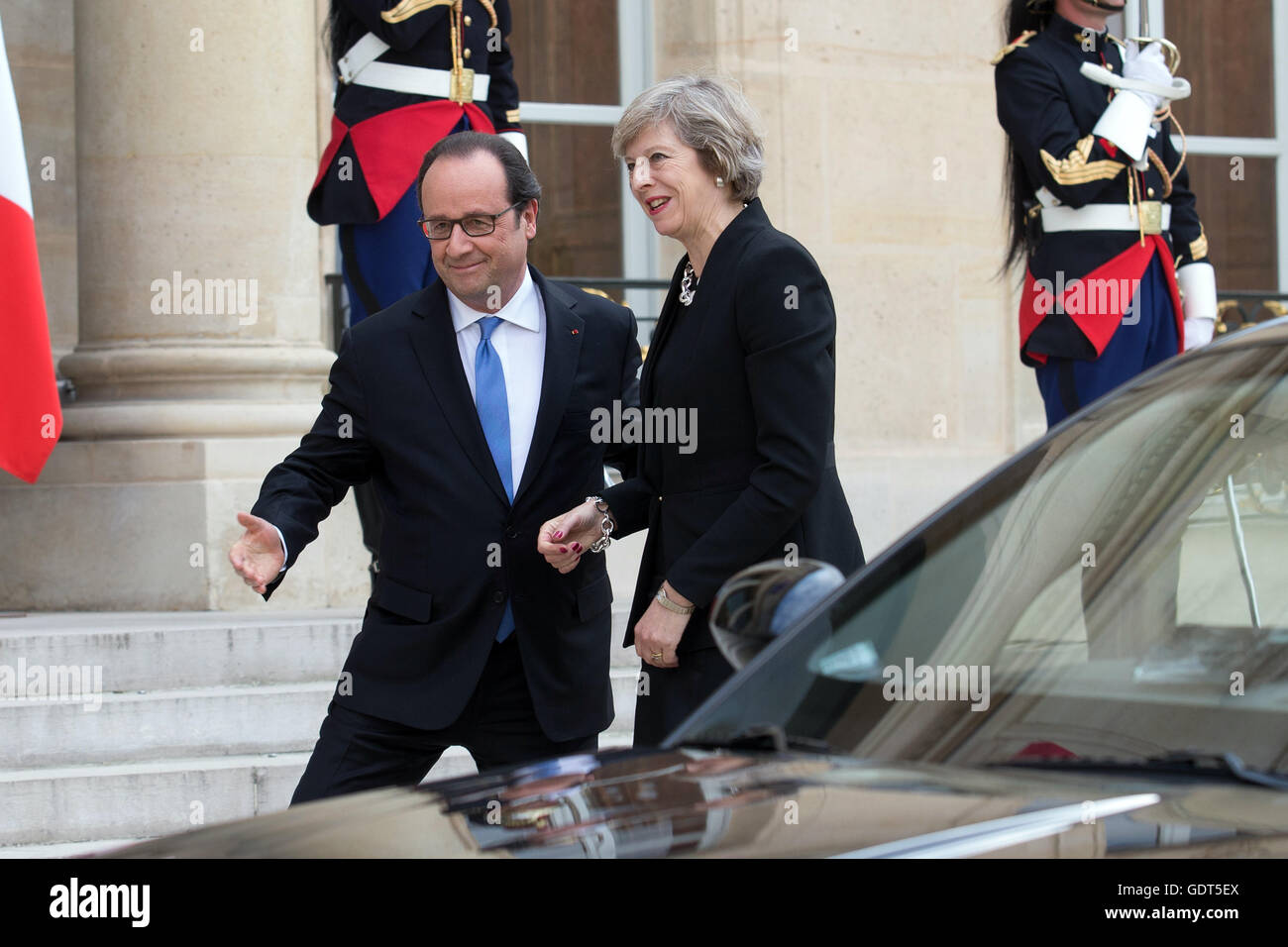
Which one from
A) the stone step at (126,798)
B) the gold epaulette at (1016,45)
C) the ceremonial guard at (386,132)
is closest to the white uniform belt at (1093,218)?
the gold epaulette at (1016,45)

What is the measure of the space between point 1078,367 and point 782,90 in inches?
117

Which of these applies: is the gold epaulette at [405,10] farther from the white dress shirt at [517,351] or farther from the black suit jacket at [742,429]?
the black suit jacket at [742,429]

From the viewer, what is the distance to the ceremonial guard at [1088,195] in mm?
5352

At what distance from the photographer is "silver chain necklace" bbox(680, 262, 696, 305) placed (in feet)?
11.4

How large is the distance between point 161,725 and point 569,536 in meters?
2.36

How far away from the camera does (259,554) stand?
329 cm

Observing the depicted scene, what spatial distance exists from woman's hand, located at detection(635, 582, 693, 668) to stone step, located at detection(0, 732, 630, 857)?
1.82 m

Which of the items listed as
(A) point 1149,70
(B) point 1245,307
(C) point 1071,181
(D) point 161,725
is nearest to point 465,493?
(D) point 161,725

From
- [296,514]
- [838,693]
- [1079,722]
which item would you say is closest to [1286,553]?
[1079,722]

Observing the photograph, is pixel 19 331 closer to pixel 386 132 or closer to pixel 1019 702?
pixel 386 132

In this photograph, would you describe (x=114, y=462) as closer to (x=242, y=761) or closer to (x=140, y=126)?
(x=140, y=126)

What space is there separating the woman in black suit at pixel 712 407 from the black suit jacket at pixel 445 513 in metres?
0.14

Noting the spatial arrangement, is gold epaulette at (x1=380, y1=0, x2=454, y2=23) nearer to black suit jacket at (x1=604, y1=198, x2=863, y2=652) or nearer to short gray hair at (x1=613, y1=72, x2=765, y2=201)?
short gray hair at (x1=613, y1=72, x2=765, y2=201)

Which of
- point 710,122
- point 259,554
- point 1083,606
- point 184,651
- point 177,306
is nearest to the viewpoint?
Answer: point 1083,606
